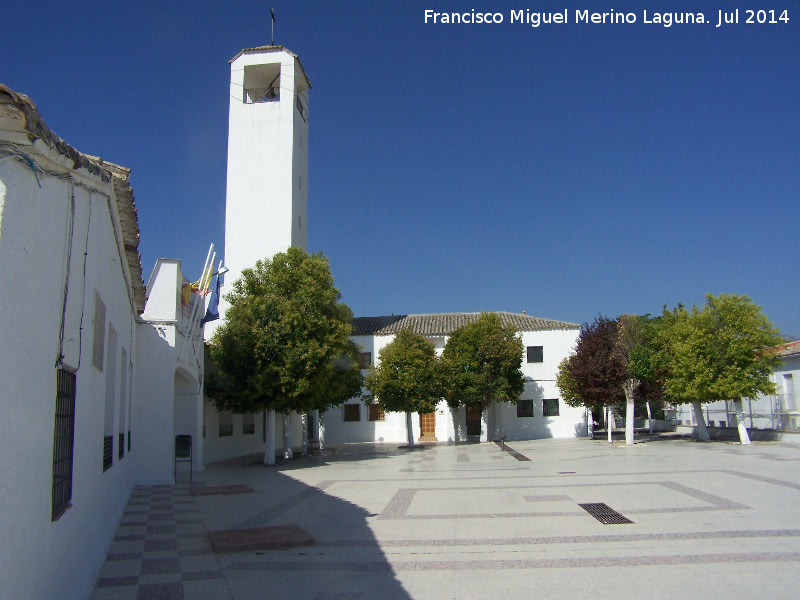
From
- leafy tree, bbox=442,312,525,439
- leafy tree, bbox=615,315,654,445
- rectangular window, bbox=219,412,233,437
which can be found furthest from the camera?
leafy tree, bbox=442,312,525,439

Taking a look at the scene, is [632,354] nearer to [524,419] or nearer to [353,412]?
[524,419]

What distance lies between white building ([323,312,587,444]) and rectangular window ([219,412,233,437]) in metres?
9.27

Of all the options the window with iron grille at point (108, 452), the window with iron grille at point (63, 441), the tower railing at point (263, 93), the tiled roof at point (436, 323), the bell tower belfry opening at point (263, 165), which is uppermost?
the tower railing at point (263, 93)

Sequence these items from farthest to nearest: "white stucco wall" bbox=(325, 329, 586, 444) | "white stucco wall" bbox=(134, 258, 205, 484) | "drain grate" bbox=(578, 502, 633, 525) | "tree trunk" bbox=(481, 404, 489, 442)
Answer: "white stucco wall" bbox=(325, 329, 586, 444) → "tree trunk" bbox=(481, 404, 489, 442) → "white stucco wall" bbox=(134, 258, 205, 484) → "drain grate" bbox=(578, 502, 633, 525)

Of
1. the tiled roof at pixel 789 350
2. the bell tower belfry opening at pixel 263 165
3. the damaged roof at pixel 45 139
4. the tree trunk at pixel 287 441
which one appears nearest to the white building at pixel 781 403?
the tiled roof at pixel 789 350

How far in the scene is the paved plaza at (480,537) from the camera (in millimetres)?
6484

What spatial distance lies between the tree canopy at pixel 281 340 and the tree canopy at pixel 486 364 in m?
8.74

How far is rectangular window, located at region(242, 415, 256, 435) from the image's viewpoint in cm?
2673

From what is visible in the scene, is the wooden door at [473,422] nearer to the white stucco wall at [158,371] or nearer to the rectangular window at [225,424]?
the rectangular window at [225,424]

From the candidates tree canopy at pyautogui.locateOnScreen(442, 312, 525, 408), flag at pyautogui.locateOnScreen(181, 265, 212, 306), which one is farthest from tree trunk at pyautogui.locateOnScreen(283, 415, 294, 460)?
tree canopy at pyautogui.locateOnScreen(442, 312, 525, 408)

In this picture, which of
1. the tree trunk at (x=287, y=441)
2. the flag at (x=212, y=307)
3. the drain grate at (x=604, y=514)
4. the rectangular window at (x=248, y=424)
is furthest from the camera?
the rectangular window at (x=248, y=424)

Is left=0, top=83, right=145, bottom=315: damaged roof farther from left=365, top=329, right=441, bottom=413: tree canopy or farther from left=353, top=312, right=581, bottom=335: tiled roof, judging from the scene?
left=353, top=312, right=581, bottom=335: tiled roof

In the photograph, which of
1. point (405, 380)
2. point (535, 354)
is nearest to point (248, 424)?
point (405, 380)

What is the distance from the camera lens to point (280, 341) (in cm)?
2020
